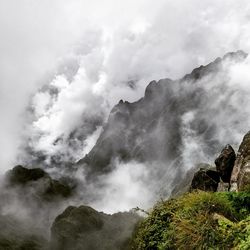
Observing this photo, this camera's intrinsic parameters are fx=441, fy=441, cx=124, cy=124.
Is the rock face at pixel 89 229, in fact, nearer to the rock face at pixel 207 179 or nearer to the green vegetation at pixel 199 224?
the rock face at pixel 207 179

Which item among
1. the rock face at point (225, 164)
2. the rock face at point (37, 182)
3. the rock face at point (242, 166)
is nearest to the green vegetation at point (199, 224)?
the rock face at point (242, 166)

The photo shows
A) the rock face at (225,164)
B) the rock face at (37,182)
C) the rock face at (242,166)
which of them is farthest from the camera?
the rock face at (37,182)

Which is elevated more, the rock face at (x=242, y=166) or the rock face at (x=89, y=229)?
the rock face at (x=89, y=229)

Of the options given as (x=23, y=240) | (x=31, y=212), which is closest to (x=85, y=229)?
(x=23, y=240)

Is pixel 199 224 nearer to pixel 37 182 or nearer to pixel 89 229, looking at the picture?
pixel 89 229

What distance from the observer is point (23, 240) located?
468ft

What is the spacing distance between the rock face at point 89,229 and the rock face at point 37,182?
5647 cm

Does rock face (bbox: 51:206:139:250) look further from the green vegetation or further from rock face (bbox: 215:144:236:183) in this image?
the green vegetation

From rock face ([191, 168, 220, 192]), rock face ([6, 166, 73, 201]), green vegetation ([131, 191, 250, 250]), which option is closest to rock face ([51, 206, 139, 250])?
rock face ([6, 166, 73, 201])

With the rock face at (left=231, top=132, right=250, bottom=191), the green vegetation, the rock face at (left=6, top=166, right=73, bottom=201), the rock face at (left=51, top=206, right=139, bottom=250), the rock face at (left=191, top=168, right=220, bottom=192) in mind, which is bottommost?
the green vegetation

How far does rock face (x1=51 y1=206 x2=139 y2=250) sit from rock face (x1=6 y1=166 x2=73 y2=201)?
185ft

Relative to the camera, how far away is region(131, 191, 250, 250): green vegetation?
47.6ft

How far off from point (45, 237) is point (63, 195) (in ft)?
117

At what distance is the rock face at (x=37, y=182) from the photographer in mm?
179500
